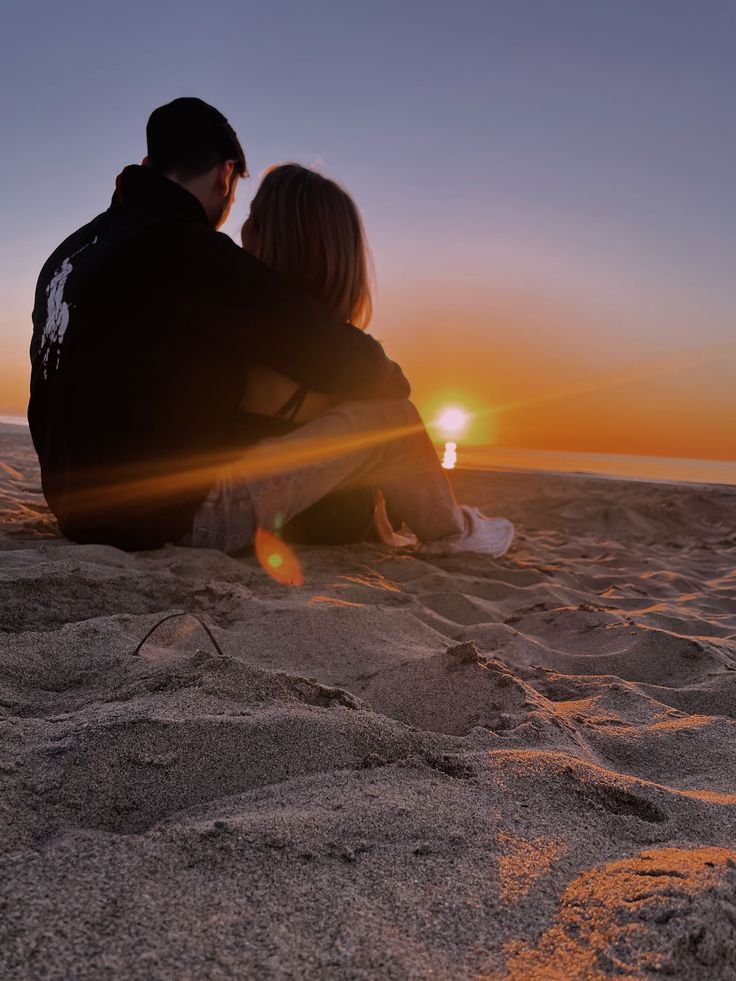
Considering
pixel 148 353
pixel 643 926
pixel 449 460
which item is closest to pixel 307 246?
pixel 148 353

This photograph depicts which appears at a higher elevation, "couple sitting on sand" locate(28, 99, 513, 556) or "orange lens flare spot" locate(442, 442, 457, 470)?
"couple sitting on sand" locate(28, 99, 513, 556)

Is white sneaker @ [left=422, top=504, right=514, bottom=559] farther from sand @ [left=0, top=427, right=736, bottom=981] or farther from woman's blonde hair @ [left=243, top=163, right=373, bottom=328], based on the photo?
sand @ [left=0, top=427, right=736, bottom=981]

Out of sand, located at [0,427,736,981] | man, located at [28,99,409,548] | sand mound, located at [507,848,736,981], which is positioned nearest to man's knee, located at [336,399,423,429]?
man, located at [28,99,409,548]

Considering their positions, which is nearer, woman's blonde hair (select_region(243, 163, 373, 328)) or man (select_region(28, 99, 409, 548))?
man (select_region(28, 99, 409, 548))

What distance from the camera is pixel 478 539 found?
11.0 feet

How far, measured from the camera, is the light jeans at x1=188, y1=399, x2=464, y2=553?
8.10 feet

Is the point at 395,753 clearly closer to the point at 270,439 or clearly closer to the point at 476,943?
the point at 476,943

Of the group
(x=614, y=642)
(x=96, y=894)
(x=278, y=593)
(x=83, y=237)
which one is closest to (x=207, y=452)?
(x=278, y=593)

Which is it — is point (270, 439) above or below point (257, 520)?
above

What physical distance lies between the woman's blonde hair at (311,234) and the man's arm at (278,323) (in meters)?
0.29

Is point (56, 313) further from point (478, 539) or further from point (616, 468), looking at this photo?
point (616, 468)

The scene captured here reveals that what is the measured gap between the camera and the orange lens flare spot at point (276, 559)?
2.42m

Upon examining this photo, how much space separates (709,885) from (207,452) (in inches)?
78.1

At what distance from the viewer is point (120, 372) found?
2.19 metres
